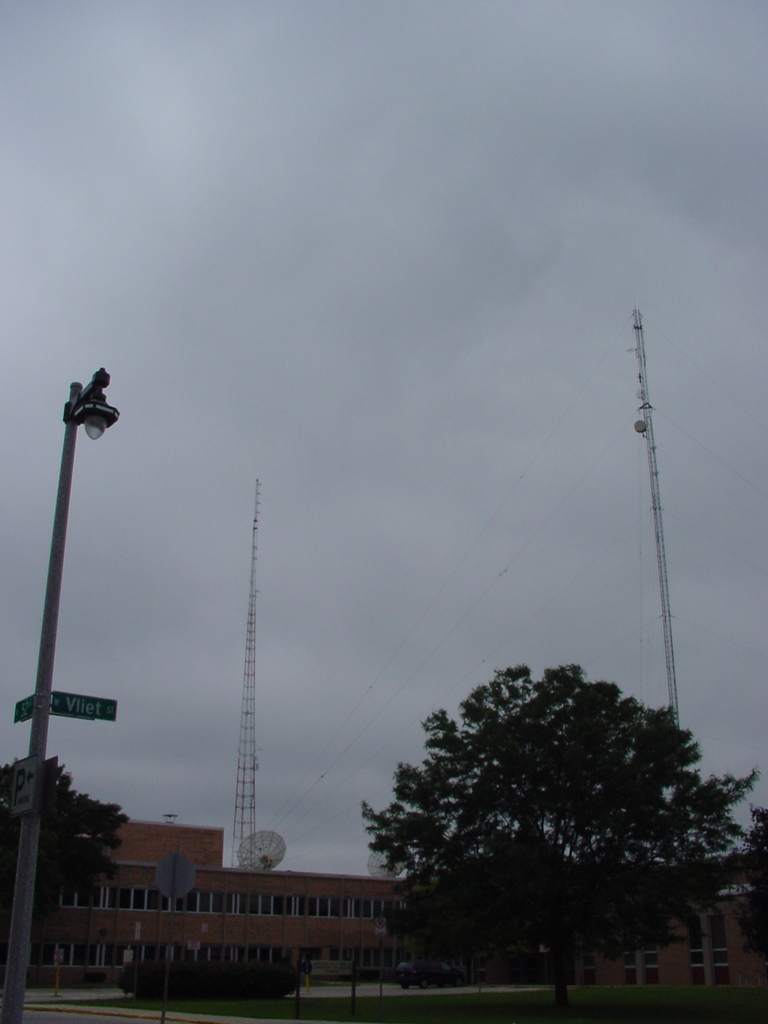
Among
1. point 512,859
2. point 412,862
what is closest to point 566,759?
point 512,859

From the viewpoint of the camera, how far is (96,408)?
13.5 metres

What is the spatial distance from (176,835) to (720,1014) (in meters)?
53.2

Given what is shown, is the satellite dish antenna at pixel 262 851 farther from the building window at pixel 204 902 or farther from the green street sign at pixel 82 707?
the green street sign at pixel 82 707

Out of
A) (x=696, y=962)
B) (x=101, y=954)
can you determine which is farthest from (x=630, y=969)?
(x=101, y=954)

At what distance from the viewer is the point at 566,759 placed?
3306 cm

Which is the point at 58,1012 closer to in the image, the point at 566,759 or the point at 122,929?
the point at 566,759

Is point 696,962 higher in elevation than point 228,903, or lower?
lower

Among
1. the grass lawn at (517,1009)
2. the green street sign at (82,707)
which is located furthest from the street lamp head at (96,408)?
the grass lawn at (517,1009)

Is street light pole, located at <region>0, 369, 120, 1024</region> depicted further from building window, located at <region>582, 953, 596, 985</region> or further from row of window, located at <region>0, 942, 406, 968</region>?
building window, located at <region>582, 953, 596, 985</region>

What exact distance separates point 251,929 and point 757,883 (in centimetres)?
4331

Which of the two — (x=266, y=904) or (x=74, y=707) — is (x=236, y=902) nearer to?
(x=266, y=904)

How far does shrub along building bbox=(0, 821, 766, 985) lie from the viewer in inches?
2189

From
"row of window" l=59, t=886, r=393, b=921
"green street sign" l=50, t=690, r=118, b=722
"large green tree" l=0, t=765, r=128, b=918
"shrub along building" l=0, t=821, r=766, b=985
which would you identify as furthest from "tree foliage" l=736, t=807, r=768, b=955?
"large green tree" l=0, t=765, r=128, b=918

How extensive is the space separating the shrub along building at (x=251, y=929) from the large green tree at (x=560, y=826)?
21.5 meters
